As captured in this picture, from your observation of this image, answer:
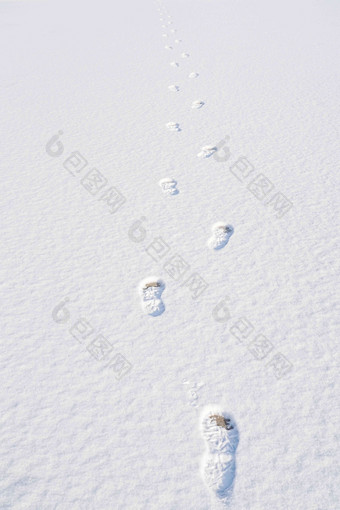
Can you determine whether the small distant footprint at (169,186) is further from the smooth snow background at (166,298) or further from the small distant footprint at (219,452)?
the small distant footprint at (219,452)

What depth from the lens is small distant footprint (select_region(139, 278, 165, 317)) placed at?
157 centimetres

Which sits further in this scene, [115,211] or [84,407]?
[115,211]

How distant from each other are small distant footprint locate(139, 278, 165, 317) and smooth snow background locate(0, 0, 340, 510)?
0.03 m

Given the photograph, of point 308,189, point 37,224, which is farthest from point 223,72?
point 37,224

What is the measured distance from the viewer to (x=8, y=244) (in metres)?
1.99

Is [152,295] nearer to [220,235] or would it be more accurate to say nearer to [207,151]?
[220,235]

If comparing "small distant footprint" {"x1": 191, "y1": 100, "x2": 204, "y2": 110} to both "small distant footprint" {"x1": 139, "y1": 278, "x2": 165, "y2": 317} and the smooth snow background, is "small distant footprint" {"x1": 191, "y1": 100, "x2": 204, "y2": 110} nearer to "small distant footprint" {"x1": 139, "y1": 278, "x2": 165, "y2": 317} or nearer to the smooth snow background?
the smooth snow background

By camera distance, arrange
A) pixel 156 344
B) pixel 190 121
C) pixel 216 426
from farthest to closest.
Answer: pixel 190 121
pixel 156 344
pixel 216 426

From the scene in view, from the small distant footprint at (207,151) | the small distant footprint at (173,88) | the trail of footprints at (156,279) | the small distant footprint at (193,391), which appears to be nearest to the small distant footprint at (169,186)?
the trail of footprints at (156,279)

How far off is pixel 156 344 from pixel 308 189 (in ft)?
4.53

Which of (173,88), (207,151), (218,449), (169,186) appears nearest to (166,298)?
(218,449)

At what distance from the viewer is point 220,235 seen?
1.94m

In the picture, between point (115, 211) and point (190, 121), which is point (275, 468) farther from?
point (190, 121)

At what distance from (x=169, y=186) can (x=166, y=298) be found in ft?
3.16
